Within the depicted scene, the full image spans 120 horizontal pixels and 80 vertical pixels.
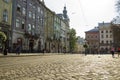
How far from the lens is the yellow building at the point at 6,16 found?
124 ft

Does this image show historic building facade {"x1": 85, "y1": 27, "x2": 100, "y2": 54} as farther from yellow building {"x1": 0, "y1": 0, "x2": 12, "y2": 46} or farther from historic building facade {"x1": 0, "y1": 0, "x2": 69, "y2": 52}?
yellow building {"x1": 0, "y1": 0, "x2": 12, "y2": 46}

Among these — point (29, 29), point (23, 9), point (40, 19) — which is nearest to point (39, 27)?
point (40, 19)

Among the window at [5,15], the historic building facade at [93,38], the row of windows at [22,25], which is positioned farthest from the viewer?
the historic building facade at [93,38]

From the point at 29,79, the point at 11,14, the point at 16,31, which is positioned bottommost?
the point at 29,79

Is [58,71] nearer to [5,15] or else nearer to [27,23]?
[5,15]

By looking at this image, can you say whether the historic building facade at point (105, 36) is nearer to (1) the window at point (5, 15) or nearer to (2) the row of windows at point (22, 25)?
(2) the row of windows at point (22, 25)

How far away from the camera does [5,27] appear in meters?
38.6

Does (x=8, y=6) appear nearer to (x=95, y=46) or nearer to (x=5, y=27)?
(x=5, y=27)

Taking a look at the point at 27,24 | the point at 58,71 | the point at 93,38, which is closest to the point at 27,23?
the point at 27,24

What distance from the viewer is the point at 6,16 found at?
39625 millimetres

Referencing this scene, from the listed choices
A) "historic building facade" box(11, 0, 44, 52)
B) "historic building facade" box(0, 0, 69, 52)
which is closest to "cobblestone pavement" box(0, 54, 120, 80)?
"historic building facade" box(0, 0, 69, 52)

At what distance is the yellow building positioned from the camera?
37725 millimetres

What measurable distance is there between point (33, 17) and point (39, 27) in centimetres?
560

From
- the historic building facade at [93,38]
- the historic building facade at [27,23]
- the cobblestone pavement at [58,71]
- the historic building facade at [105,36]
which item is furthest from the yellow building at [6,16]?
the historic building facade at [93,38]
